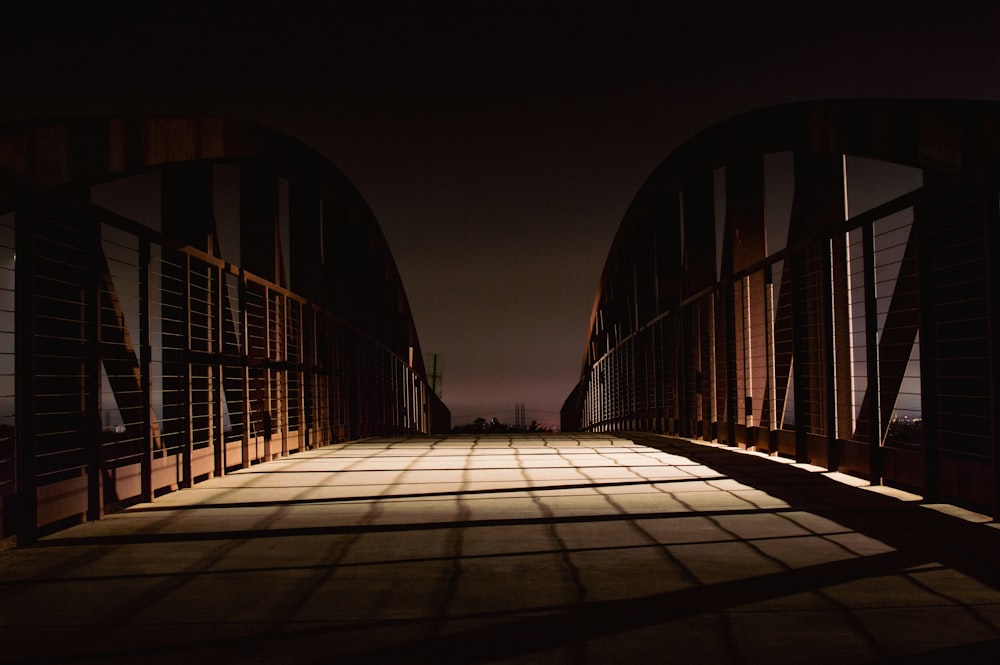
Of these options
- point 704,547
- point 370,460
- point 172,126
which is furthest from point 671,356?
point 704,547

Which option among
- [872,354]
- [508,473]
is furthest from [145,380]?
[872,354]

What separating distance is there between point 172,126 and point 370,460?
3.49 m

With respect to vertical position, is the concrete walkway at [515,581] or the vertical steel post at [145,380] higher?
the vertical steel post at [145,380]

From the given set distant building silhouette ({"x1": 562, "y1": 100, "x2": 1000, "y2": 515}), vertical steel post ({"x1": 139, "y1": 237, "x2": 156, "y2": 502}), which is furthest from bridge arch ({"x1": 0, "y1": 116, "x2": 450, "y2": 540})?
distant building silhouette ({"x1": 562, "y1": 100, "x2": 1000, "y2": 515})

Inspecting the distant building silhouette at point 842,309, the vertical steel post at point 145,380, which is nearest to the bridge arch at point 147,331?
the vertical steel post at point 145,380

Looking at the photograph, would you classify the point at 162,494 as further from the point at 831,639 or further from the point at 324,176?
the point at 324,176

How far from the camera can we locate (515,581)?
2.77 meters

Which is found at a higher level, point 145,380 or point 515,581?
point 145,380

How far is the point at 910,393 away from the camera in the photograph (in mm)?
4363

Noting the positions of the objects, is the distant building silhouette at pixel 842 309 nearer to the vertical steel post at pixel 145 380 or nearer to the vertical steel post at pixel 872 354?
the vertical steel post at pixel 872 354

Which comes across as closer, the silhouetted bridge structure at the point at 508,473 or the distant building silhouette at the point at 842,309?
the silhouetted bridge structure at the point at 508,473

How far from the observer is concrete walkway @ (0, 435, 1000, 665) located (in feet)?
7.00

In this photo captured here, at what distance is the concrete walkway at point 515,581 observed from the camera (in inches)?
84.0

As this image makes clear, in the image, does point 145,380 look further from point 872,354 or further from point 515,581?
point 872,354
